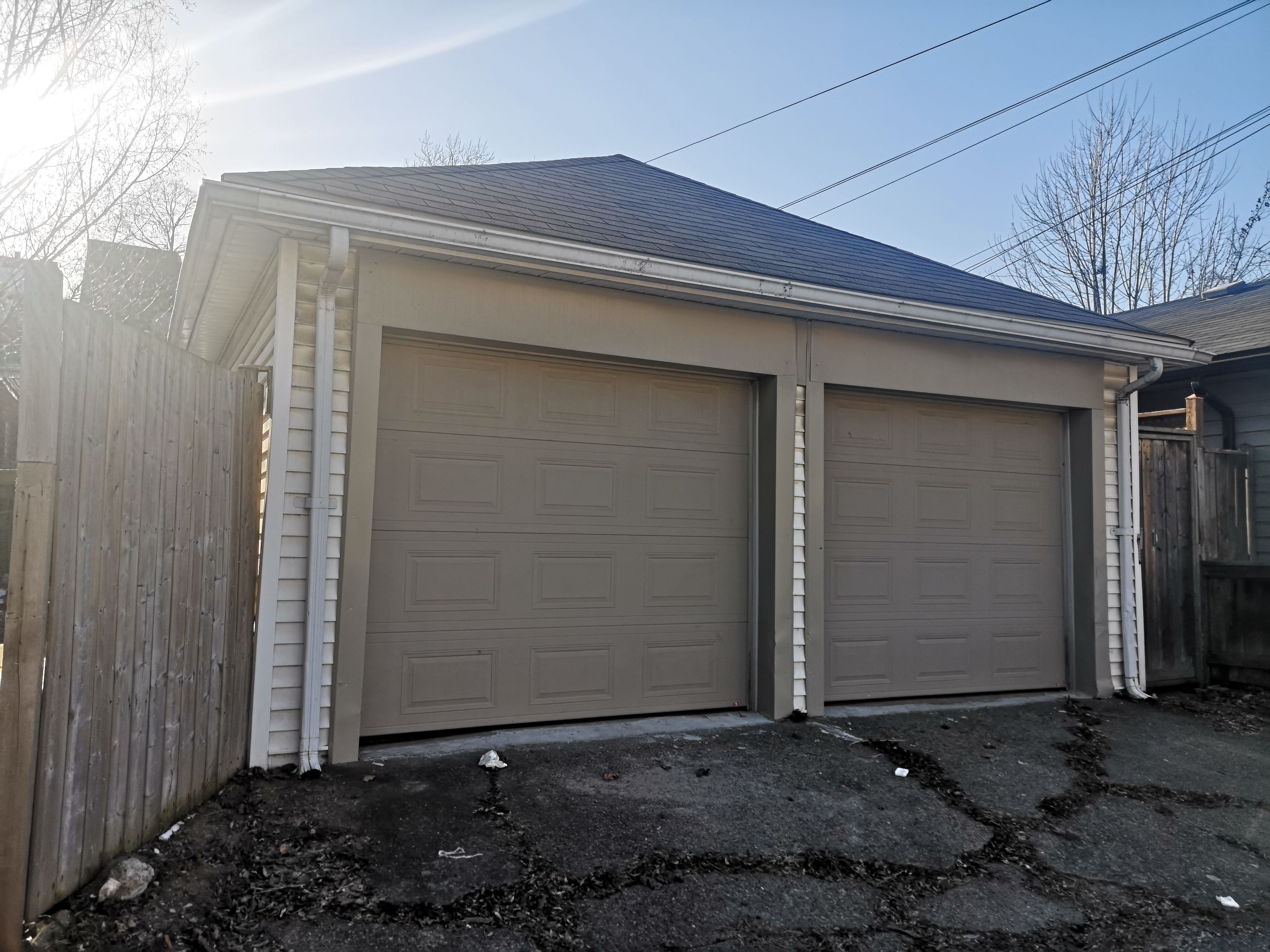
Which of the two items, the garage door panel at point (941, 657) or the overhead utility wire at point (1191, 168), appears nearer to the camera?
the garage door panel at point (941, 657)

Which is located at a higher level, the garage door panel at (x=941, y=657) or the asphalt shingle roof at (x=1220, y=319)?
the asphalt shingle roof at (x=1220, y=319)

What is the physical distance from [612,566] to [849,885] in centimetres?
231

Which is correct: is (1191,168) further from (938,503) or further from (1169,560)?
(938,503)

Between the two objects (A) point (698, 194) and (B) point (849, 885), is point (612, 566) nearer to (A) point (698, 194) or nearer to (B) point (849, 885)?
(B) point (849, 885)

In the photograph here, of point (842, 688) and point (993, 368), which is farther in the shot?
point (993, 368)

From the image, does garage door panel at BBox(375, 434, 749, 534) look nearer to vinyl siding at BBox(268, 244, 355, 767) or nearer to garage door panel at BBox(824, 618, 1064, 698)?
vinyl siding at BBox(268, 244, 355, 767)

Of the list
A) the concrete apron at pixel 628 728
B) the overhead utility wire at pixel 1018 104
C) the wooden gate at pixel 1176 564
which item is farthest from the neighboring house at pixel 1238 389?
the overhead utility wire at pixel 1018 104

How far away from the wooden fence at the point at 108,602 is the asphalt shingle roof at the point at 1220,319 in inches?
257

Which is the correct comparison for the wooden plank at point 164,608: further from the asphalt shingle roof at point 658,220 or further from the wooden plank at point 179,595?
the asphalt shingle roof at point 658,220

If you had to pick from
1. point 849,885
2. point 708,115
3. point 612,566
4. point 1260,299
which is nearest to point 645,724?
point 612,566

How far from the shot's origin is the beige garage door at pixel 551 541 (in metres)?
4.29

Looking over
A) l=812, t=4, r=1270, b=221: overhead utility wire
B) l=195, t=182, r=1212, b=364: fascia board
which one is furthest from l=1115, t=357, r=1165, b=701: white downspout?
l=812, t=4, r=1270, b=221: overhead utility wire

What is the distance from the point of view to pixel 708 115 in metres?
14.6

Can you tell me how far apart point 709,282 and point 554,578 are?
201cm
